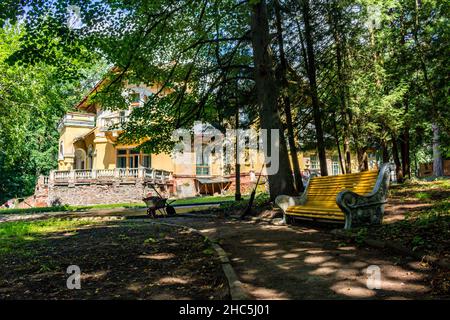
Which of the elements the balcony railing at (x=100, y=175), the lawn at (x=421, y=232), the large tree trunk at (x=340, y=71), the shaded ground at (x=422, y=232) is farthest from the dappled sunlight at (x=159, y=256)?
the balcony railing at (x=100, y=175)

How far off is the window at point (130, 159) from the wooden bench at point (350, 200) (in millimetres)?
26897

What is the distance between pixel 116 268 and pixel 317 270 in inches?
111

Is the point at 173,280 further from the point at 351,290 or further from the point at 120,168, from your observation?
the point at 120,168

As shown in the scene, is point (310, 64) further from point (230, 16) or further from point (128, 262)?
point (128, 262)

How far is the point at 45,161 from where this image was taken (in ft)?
148

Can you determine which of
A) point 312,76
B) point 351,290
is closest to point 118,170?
point 312,76

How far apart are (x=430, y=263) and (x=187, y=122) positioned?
1031cm

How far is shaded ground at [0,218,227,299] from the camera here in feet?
12.5

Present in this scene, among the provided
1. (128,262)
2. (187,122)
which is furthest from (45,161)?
(128,262)

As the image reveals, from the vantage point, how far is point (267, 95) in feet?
35.2

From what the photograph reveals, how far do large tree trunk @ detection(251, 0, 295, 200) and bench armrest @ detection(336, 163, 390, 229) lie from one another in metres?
3.94

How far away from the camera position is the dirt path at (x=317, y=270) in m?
3.38

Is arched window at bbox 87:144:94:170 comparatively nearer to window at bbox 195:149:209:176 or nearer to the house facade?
the house facade

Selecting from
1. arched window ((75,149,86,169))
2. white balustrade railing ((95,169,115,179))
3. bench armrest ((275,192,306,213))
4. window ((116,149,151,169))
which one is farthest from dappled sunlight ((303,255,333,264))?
arched window ((75,149,86,169))
